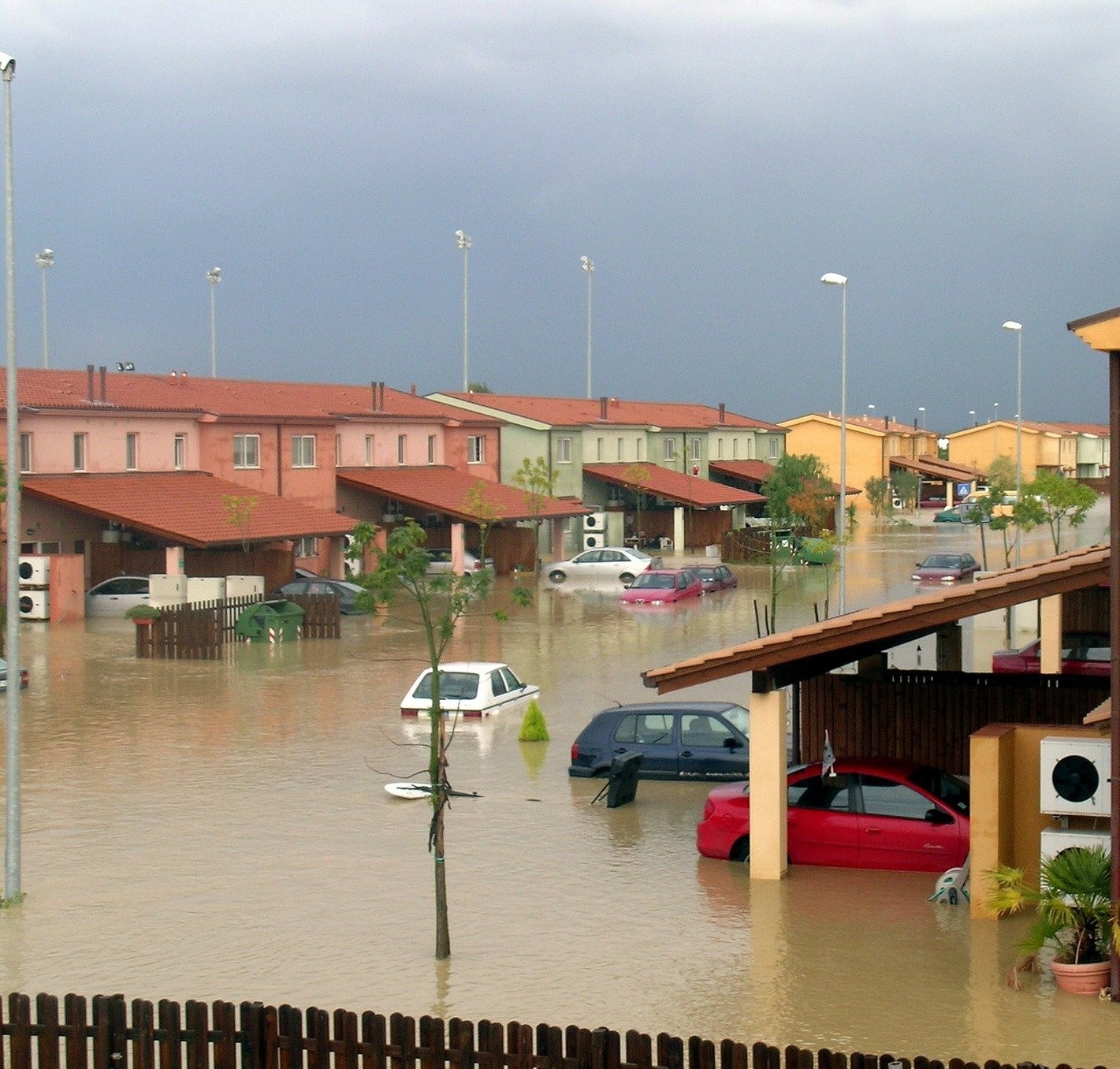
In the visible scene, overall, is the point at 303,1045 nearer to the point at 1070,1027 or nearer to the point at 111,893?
the point at 1070,1027

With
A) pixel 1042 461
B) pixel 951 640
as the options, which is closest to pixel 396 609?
pixel 951 640

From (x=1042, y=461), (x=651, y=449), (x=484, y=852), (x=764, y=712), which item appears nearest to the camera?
(x=764, y=712)

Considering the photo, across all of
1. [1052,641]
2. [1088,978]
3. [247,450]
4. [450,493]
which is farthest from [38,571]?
[1088,978]

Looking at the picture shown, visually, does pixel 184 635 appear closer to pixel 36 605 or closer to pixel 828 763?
pixel 36 605

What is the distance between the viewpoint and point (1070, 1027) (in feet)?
38.2

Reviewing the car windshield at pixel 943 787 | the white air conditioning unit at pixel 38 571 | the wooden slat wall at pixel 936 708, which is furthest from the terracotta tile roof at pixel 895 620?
the white air conditioning unit at pixel 38 571

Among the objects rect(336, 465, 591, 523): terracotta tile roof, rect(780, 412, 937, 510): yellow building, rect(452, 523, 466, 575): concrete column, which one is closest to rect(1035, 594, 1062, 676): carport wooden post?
rect(336, 465, 591, 523): terracotta tile roof

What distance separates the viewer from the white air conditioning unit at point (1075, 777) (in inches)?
546

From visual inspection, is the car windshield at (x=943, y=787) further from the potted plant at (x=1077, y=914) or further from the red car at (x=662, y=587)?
the red car at (x=662, y=587)

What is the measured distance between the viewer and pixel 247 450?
2110 inches

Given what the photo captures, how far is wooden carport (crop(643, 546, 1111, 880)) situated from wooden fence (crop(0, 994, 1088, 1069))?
6.30m

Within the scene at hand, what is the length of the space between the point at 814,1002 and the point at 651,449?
67379mm

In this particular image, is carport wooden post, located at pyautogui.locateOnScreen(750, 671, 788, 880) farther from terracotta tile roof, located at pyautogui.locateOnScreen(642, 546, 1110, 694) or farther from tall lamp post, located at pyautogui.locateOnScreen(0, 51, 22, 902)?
tall lamp post, located at pyautogui.locateOnScreen(0, 51, 22, 902)

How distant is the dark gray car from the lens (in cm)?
2172
